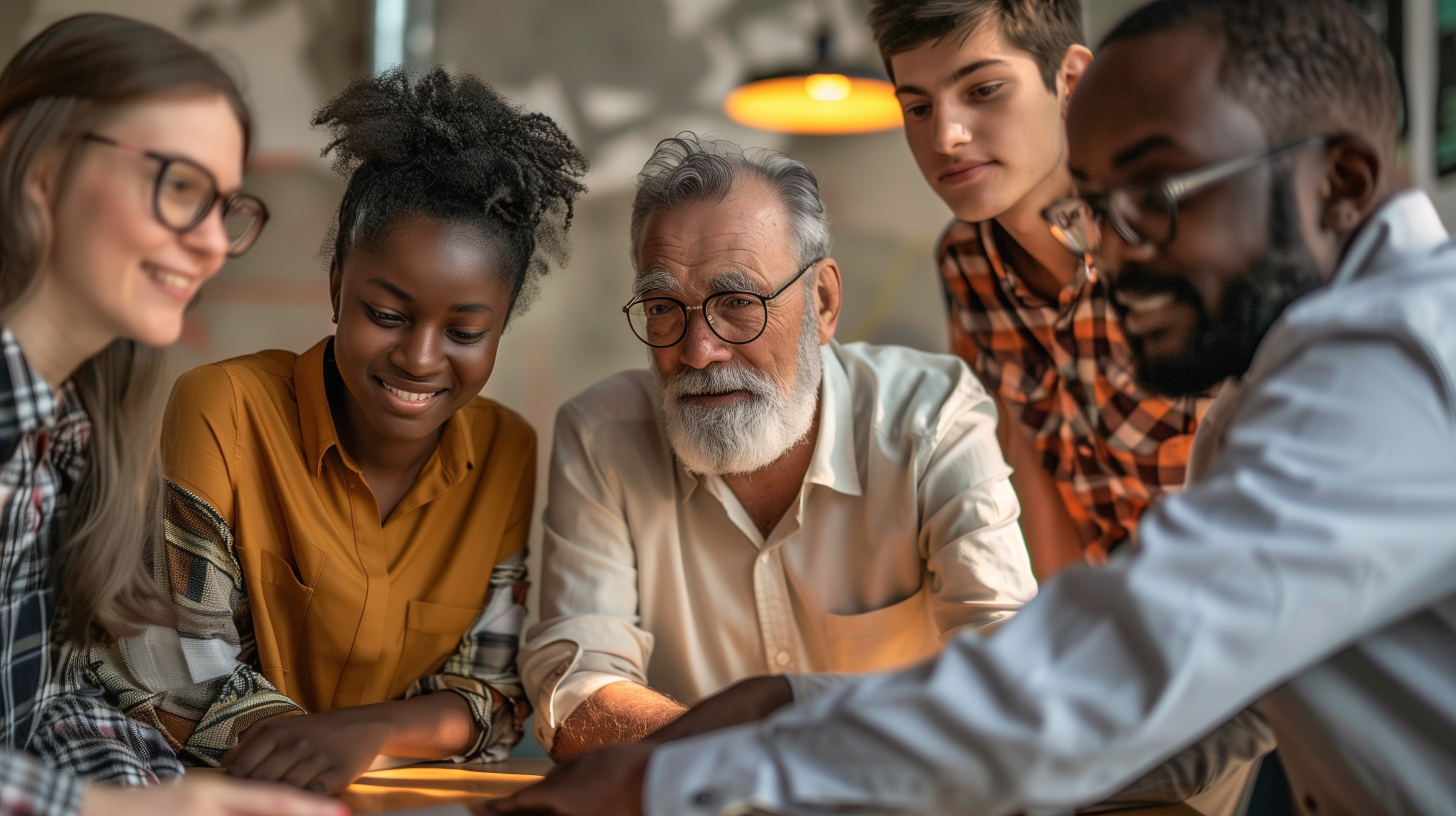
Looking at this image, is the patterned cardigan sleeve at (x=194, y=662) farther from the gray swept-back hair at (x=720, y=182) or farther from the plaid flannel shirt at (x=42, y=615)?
the gray swept-back hair at (x=720, y=182)

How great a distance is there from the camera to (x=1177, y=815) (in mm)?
1288

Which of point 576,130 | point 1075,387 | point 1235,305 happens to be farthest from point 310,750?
point 576,130

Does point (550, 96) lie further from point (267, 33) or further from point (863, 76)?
point (863, 76)

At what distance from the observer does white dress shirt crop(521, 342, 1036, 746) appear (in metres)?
1.87

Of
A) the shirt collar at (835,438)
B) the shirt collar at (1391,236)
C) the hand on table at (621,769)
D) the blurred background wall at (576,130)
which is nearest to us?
the shirt collar at (1391,236)

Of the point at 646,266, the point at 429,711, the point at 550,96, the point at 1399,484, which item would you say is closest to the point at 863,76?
the point at 550,96

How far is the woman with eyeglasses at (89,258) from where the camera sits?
1.04 m

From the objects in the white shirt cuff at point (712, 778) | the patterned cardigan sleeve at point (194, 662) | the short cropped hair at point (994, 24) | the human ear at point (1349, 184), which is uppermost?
the short cropped hair at point (994, 24)

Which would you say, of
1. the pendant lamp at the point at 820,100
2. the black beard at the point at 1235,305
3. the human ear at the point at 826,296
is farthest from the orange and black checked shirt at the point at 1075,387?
the pendant lamp at the point at 820,100

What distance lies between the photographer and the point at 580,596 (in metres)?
1.88

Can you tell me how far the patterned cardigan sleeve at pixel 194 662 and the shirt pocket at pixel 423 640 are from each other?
24 centimetres

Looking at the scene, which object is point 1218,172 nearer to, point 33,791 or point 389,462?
point 33,791

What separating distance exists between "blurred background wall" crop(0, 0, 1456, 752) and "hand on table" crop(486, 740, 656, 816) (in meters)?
3.13

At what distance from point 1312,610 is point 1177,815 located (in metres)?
0.54
